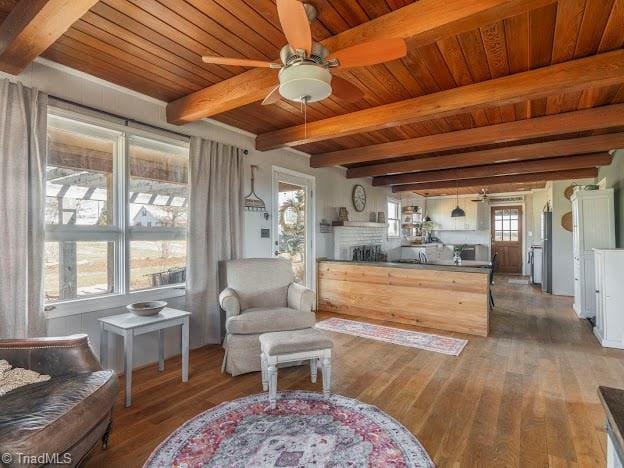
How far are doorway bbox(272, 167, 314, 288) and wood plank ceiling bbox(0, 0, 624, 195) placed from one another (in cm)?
178

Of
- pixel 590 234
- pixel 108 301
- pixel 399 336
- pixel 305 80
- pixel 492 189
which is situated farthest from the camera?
pixel 492 189

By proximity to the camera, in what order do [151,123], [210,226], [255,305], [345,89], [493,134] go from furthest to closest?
[493,134] → [210,226] → [255,305] → [151,123] → [345,89]

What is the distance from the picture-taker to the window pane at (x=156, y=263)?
3.09 meters

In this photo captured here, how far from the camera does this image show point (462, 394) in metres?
2.51

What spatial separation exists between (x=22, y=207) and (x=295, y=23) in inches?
85.4

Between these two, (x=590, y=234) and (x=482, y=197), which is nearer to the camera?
(x=590, y=234)

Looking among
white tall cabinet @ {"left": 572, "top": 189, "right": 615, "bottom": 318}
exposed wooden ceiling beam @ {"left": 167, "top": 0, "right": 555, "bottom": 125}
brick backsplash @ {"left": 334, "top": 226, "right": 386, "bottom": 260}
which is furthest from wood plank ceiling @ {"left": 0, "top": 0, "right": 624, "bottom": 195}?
brick backsplash @ {"left": 334, "top": 226, "right": 386, "bottom": 260}

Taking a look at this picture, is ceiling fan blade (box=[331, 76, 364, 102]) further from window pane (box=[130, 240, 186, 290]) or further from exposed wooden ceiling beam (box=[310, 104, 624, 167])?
exposed wooden ceiling beam (box=[310, 104, 624, 167])

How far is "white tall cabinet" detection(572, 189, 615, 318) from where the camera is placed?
469 centimetres

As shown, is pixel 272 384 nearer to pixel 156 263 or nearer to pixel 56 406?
pixel 56 406

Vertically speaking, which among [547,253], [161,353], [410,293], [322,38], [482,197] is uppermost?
[322,38]

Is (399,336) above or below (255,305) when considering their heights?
below

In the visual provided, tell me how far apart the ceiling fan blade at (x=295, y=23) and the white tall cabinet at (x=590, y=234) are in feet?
16.8

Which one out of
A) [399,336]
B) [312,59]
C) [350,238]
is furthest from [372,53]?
[350,238]
